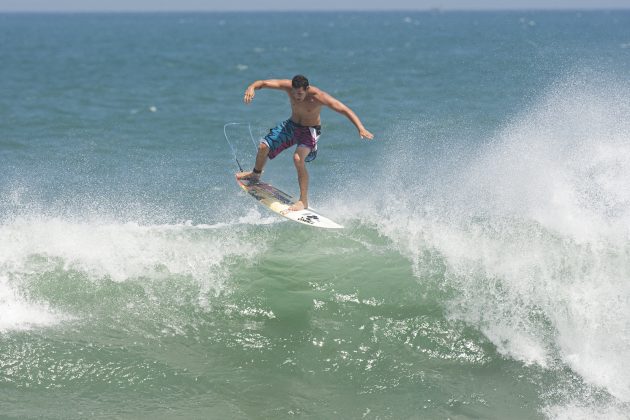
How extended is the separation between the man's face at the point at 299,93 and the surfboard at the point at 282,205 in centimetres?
154

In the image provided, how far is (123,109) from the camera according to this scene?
955 inches

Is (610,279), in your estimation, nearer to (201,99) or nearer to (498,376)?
(498,376)

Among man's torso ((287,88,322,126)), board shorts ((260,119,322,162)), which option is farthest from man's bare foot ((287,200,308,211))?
man's torso ((287,88,322,126))

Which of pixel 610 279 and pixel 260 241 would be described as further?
pixel 260 241

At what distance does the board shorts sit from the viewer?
9.73 m

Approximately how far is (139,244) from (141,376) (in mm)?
2813

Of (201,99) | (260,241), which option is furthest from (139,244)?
(201,99)

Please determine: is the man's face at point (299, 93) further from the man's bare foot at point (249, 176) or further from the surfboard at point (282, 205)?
the man's bare foot at point (249, 176)

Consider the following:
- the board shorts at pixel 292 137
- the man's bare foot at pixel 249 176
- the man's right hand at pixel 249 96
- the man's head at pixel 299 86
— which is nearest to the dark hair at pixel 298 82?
the man's head at pixel 299 86

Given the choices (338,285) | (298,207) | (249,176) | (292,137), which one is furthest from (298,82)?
(338,285)

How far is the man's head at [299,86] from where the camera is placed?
353 inches

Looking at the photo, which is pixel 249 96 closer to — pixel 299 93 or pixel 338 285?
pixel 299 93

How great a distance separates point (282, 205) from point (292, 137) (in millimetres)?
952

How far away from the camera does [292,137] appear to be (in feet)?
32.2
